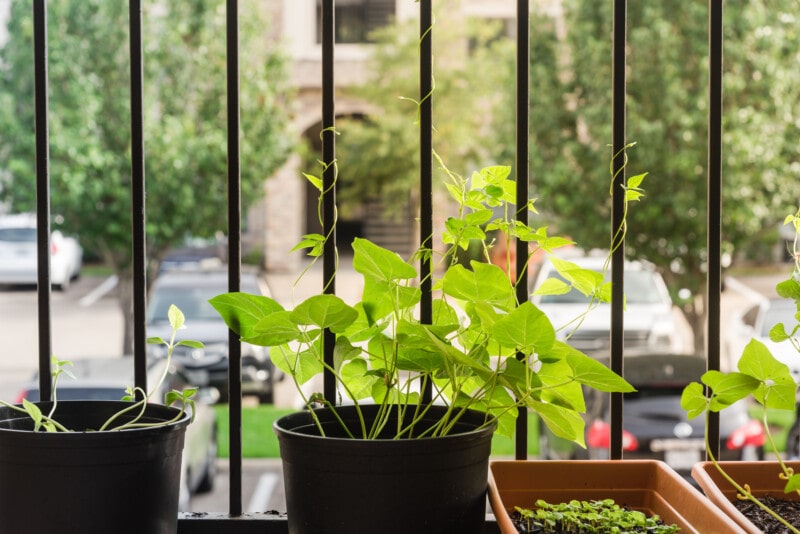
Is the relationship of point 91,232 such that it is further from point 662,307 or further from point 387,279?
point 387,279

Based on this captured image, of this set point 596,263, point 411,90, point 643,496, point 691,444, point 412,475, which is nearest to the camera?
point 412,475

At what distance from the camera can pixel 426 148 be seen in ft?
3.34

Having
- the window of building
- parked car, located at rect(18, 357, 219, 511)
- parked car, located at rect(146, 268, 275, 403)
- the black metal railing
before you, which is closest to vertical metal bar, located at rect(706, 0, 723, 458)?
the black metal railing

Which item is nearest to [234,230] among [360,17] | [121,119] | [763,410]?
[763,410]

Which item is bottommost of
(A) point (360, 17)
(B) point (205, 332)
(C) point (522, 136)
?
(B) point (205, 332)

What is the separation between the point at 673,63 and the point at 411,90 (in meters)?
6.56

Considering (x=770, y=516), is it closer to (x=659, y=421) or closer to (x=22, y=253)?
(x=659, y=421)

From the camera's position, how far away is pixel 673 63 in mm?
8219

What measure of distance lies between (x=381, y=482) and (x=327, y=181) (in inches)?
14.5

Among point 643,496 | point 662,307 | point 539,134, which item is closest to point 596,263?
point 662,307

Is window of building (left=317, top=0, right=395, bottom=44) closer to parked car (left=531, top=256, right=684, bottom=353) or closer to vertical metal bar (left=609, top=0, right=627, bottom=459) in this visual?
parked car (left=531, top=256, right=684, bottom=353)

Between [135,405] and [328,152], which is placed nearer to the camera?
[135,405]

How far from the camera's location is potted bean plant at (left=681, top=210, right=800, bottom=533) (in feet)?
2.91

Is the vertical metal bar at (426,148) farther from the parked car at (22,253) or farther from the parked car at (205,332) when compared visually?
the parked car at (22,253)
